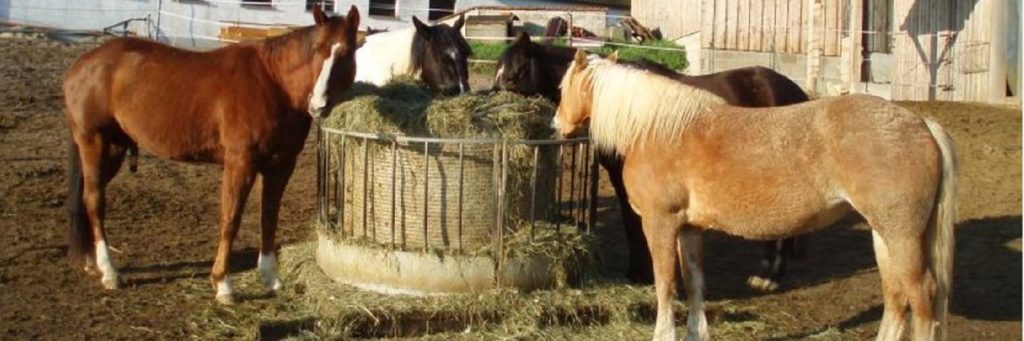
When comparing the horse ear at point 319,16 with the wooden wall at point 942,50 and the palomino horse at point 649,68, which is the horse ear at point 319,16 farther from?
the wooden wall at point 942,50

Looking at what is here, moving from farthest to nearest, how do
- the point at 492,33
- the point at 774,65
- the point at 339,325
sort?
1. the point at 492,33
2. the point at 774,65
3. the point at 339,325

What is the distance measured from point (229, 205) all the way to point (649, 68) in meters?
2.78

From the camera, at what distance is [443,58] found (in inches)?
322

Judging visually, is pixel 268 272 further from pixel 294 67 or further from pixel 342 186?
pixel 294 67

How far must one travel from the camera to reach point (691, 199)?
18.2 ft

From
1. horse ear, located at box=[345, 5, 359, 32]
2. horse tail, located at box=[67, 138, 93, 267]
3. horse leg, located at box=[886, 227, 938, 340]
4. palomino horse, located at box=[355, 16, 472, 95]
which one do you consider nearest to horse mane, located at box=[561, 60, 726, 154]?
horse leg, located at box=[886, 227, 938, 340]

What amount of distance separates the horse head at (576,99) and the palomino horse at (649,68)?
35.6 inches

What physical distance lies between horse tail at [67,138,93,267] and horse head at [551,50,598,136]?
10.6 ft

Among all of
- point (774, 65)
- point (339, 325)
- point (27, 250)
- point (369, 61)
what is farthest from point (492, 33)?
point (339, 325)

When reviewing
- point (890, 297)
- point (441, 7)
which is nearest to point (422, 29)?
point (890, 297)

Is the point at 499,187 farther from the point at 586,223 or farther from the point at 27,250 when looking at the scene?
the point at 27,250

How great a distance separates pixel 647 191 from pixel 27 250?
4.48 meters

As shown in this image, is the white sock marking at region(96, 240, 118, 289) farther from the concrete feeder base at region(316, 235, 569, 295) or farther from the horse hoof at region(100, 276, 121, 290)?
the concrete feeder base at region(316, 235, 569, 295)

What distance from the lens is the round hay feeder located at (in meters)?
6.36
